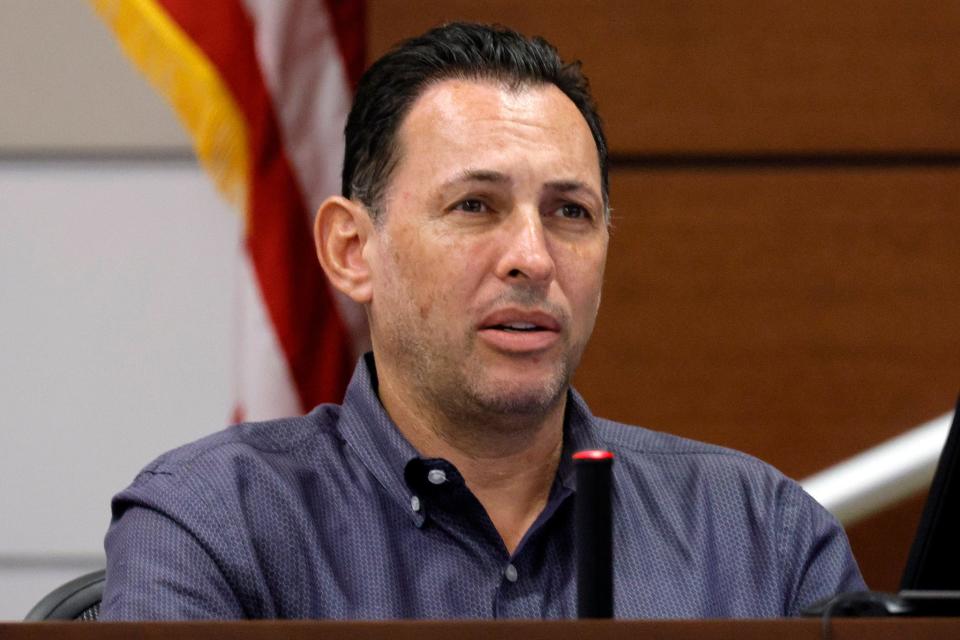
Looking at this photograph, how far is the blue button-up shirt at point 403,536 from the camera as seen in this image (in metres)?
1.28

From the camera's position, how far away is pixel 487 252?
1.39 m

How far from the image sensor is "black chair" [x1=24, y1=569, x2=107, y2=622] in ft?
4.53

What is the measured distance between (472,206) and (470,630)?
72 centimetres

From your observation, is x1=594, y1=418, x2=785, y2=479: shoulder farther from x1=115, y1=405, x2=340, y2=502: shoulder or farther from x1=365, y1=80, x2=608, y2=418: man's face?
x1=115, y1=405, x2=340, y2=502: shoulder

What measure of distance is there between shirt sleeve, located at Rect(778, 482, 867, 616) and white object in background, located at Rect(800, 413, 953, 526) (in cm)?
65

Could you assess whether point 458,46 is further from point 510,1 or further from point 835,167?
point 835,167

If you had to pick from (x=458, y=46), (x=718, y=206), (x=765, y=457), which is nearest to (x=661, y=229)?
(x=718, y=206)

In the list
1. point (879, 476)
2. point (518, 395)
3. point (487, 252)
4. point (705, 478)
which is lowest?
point (879, 476)

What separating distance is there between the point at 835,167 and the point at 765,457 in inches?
19.7

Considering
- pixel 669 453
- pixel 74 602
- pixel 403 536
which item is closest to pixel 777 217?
pixel 669 453

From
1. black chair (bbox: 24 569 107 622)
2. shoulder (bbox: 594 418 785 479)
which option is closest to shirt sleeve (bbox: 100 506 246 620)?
black chair (bbox: 24 569 107 622)

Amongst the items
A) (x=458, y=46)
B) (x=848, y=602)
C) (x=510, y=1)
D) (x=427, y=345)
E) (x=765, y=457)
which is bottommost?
(x=765, y=457)

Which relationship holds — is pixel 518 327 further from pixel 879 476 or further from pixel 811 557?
pixel 879 476

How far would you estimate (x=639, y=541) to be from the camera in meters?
1.45
